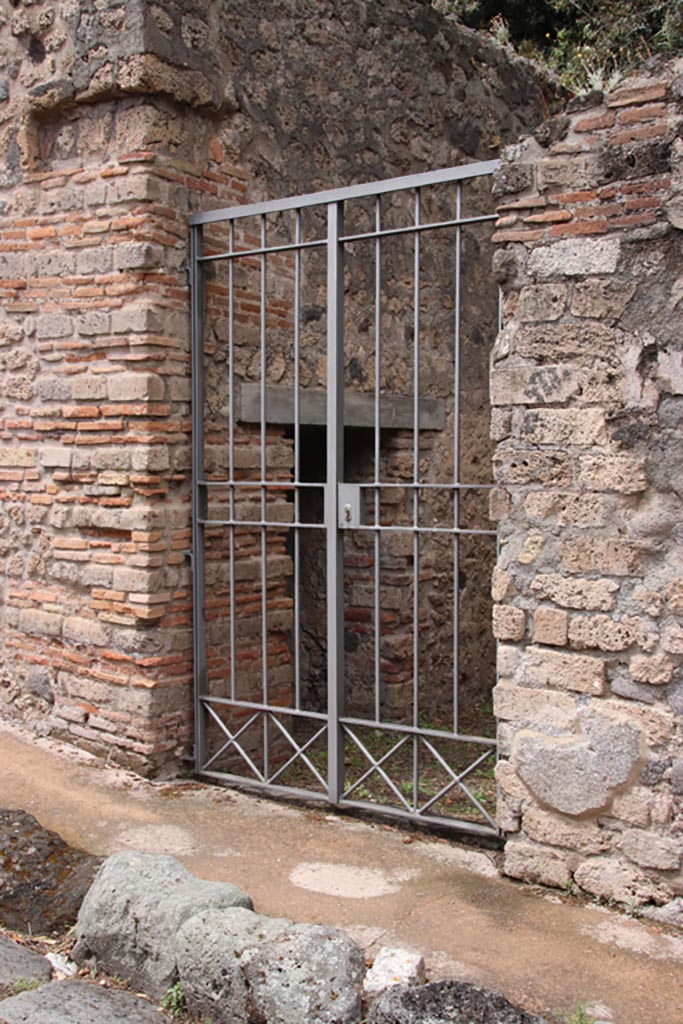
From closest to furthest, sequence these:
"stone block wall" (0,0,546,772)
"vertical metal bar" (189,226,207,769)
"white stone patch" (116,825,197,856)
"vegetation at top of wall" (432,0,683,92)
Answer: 1. "white stone patch" (116,825,197,856)
2. "stone block wall" (0,0,546,772)
3. "vertical metal bar" (189,226,207,769)
4. "vegetation at top of wall" (432,0,683,92)

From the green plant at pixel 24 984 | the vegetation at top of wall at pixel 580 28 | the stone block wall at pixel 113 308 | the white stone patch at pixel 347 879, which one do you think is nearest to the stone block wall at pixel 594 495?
the white stone patch at pixel 347 879

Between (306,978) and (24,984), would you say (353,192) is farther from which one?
(24,984)

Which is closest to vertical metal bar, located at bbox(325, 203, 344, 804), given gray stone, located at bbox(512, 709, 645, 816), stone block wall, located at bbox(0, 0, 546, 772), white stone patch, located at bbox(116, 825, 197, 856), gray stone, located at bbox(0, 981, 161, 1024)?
white stone patch, located at bbox(116, 825, 197, 856)

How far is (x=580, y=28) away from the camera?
12.0 metres

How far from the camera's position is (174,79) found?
4984 millimetres

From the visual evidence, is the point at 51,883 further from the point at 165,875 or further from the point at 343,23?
the point at 343,23

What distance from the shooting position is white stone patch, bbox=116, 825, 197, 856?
168 inches

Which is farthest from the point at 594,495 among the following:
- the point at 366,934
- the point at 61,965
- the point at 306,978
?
the point at 61,965

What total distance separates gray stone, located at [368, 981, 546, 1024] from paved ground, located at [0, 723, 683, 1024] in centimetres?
36

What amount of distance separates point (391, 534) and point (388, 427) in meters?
0.66

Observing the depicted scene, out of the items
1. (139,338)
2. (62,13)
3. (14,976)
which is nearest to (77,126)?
(62,13)

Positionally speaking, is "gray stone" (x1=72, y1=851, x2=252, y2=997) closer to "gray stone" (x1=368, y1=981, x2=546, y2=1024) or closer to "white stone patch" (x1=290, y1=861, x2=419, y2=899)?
"white stone patch" (x1=290, y1=861, x2=419, y2=899)

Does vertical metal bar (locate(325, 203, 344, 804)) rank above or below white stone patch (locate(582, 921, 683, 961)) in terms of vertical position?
above

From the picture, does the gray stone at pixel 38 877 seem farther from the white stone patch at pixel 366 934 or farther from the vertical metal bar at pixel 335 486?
the vertical metal bar at pixel 335 486
